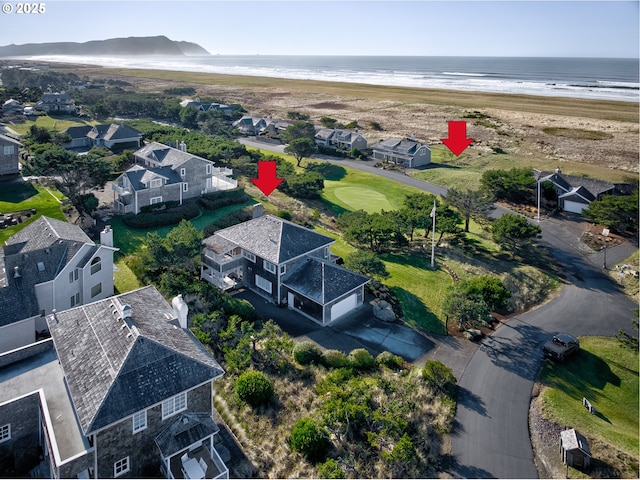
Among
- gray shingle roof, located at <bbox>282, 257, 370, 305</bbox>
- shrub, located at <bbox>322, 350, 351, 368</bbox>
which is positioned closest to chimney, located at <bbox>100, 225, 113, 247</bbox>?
gray shingle roof, located at <bbox>282, 257, 370, 305</bbox>

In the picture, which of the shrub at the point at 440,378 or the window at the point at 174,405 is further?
the shrub at the point at 440,378

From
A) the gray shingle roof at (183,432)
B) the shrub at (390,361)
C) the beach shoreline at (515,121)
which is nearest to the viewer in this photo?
the gray shingle roof at (183,432)

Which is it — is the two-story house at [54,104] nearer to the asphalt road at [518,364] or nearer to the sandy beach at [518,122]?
the sandy beach at [518,122]

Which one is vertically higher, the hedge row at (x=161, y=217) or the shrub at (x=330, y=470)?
the hedge row at (x=161, y=217)

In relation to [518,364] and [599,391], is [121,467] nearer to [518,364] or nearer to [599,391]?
[518,364]

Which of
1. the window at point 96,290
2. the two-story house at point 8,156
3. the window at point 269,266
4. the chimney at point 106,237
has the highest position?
the two-story house at point 8,156

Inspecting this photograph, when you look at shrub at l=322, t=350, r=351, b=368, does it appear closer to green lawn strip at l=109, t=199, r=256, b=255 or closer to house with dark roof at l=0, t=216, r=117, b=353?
house with dark roof at l=0, t=216, r=117, b=353

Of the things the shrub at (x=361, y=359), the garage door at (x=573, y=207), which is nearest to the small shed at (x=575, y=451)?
the shrub at (x=361, y=359)
